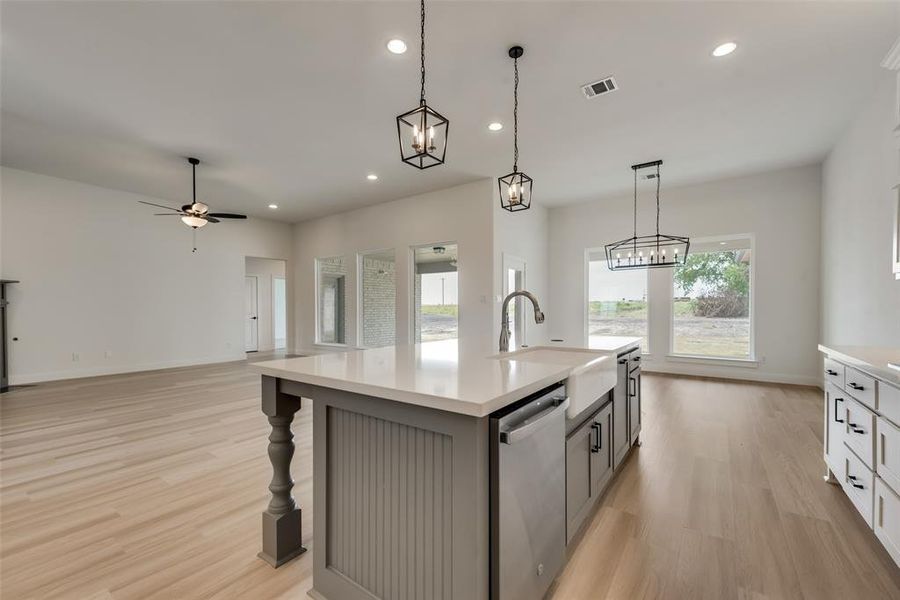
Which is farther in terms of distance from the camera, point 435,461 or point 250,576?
point 250,576

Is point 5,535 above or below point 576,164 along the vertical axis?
below

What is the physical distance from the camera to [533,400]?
143cm

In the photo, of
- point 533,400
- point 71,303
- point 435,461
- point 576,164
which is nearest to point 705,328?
point 576,164

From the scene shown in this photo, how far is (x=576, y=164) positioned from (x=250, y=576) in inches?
215

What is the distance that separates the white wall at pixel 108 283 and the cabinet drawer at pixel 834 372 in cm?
891

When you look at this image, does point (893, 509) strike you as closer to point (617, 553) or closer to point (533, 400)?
point (617, 553)

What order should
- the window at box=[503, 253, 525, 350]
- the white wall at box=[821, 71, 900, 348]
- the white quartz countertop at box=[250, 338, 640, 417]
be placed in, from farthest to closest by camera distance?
the window at box=[503, 253, 525, 350], the white wall at box=[821, 71, 900, 348], the white quartz countertop at box=[250, 338, 640, 417]

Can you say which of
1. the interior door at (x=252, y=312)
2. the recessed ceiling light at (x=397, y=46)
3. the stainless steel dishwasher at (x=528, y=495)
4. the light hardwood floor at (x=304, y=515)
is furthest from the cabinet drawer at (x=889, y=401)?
the interior door at (x=252, y=312)

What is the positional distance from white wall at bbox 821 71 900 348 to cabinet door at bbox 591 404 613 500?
271 cm

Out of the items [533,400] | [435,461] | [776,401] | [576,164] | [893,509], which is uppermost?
[576,164]

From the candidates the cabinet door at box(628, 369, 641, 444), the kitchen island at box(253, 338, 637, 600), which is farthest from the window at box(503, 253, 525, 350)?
the kitchen island at box(253, 338, 637, 600)

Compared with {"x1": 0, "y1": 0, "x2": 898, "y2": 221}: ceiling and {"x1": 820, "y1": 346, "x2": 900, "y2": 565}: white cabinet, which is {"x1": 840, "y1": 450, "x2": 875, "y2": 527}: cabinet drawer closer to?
{"x1": 820, "y1": 346, "x2": 900, "y2": 565}: white cabinet

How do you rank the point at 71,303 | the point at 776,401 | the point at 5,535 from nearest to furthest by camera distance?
the point at 5,535, the point at 776,401, the point at 71,303

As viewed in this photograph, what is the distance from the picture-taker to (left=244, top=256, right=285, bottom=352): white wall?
10.1m
